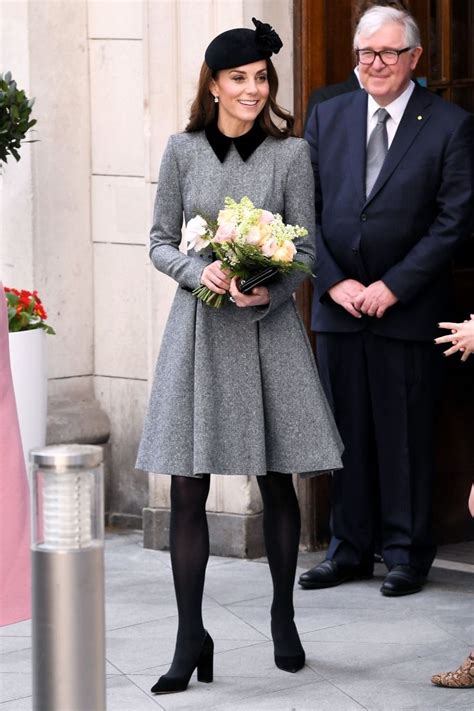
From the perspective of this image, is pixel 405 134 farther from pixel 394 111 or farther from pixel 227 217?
pixel 227 217

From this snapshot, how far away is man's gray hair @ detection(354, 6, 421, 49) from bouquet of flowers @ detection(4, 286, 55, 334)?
169cm

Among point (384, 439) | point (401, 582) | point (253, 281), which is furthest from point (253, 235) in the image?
point (401, 582)

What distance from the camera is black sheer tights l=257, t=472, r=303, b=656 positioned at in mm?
4918

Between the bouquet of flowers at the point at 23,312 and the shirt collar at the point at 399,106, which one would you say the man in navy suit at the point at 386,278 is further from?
the bouquet of flowers at the point at 23,312

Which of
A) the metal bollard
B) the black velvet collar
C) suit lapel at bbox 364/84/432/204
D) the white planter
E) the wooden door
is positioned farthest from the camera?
the wooden door

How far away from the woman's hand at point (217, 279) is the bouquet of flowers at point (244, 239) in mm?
27

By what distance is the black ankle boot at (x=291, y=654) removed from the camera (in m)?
4.96

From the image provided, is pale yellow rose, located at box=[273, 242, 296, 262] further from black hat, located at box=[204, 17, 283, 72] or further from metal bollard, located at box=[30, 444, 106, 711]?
metal bollard, located at box=[30, 444, 106, 711]

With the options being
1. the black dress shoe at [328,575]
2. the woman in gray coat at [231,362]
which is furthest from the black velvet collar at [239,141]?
the black dress shoe at [328,575]

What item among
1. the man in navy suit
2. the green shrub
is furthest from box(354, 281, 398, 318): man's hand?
the green shrub

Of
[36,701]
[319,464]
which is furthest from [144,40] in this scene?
[36,701]

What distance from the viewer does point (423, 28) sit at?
21.2ft

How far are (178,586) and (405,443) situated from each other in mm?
1492

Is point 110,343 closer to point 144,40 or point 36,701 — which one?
point 144,40
